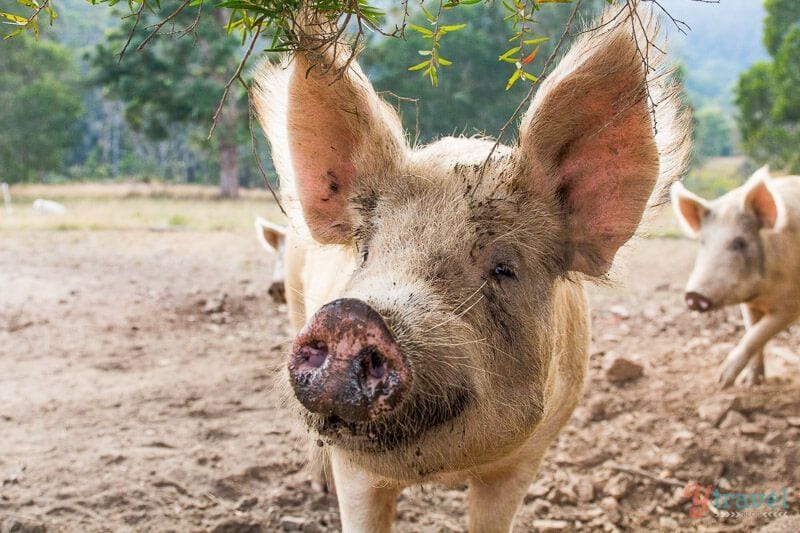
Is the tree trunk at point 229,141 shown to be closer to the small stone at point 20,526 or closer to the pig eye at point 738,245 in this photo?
the pig eye at point 738,245

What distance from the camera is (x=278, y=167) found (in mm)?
2648

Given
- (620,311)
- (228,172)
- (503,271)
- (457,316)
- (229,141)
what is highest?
(229,141)

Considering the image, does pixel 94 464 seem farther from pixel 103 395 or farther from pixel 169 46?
pixel 169 46

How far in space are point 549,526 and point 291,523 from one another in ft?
4.31

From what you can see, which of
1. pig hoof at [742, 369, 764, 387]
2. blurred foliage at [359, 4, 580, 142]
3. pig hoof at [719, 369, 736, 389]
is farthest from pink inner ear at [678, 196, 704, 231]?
blurred foliage at [359, 4, 580, 142]

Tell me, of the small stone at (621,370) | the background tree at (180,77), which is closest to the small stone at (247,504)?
the small stone at (621,370)

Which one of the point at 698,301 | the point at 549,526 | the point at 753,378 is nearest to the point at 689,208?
the point at 698,301

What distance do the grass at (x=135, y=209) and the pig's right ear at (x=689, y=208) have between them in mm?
8018

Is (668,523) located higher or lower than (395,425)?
lower

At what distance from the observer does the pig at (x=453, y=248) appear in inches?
66.0

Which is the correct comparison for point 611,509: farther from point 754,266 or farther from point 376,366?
point 754,266

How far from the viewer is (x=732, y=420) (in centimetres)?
441

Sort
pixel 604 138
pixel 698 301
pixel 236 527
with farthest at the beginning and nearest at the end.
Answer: pixel 698 301
pixel 236 527
pixel 604 138

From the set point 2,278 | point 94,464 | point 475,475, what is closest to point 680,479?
point 475,475
